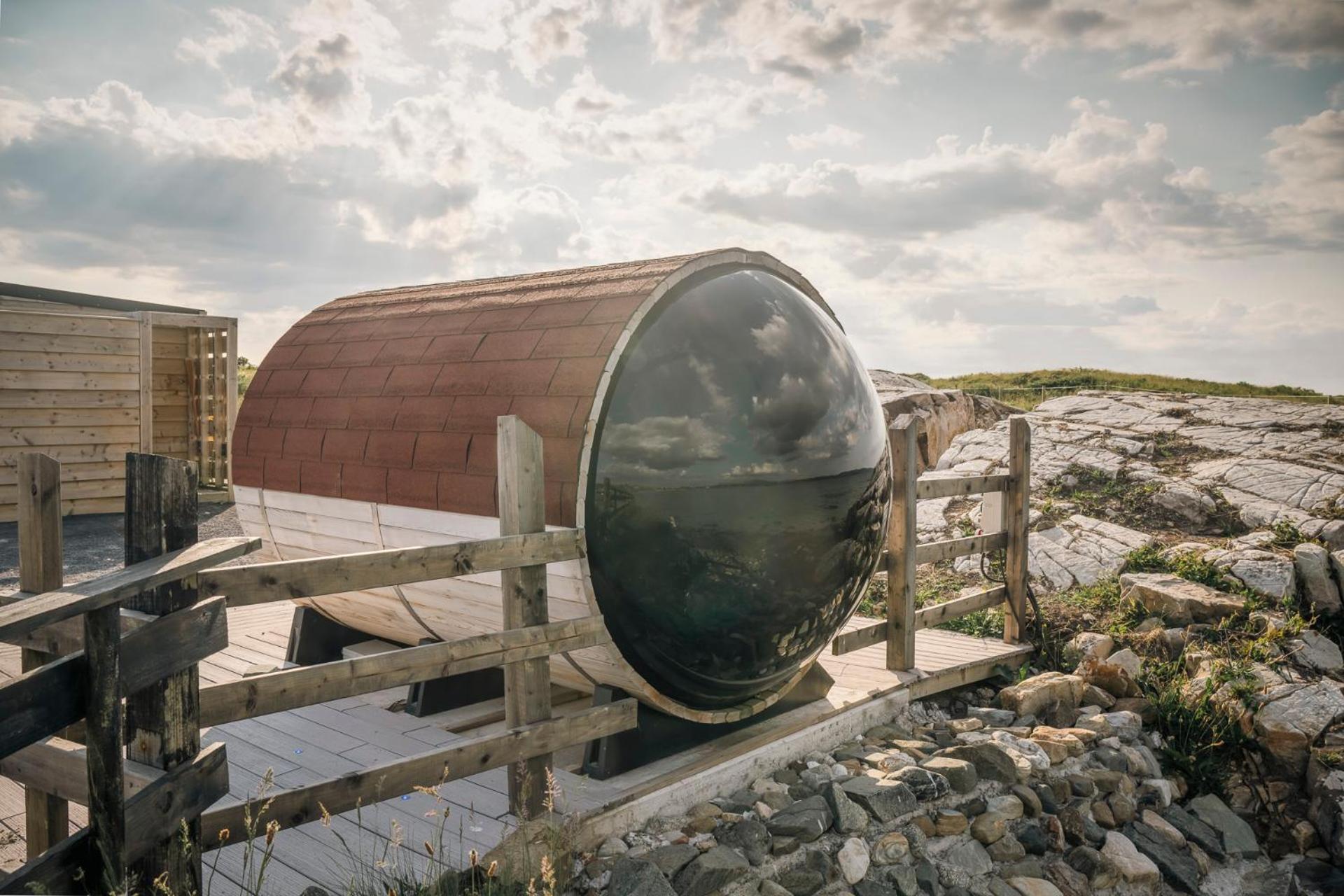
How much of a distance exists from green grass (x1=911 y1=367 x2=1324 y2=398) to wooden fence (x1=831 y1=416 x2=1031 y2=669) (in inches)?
551

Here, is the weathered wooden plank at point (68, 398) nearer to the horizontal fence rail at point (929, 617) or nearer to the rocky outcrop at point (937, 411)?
the rocky outcrop at point (937, 411)

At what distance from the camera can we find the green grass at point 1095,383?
20.9 metres

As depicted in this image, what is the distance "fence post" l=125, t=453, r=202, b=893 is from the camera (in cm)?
273

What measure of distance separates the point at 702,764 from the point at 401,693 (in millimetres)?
1907

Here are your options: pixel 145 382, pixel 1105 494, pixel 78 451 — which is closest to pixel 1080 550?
pixel 1105 494

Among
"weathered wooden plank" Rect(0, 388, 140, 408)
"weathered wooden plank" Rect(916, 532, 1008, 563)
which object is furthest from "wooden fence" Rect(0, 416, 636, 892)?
"weathered wooden plank" Rect(0, 388, 140, 408)

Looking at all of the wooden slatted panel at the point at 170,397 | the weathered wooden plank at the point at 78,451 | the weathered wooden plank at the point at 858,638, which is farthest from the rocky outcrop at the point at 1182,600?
the wooden slatted panel at the point at 170,397

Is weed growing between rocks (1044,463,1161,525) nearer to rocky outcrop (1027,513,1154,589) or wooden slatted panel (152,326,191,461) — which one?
rocky outcrop (1027,513,1154,589)

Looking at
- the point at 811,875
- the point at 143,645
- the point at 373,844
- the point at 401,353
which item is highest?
the point at 401,353

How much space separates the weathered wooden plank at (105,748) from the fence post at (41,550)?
1.07 metres

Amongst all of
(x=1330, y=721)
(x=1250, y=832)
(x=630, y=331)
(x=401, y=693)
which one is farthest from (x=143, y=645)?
(x=1330, y=721)

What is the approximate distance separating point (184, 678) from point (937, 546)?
174 inches

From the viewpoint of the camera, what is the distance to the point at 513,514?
12.1 feet

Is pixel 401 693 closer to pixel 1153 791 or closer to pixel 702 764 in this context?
pixel 702 764
